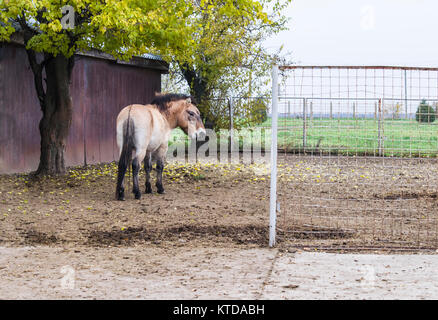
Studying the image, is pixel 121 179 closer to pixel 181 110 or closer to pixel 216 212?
pixel 216 212

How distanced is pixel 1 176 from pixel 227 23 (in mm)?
7985

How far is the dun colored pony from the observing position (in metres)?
9.27

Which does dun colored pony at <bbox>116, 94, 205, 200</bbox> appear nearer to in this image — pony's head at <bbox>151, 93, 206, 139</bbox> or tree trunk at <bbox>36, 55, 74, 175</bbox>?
pony's head at <bbox>151, 93, 206, 139</bbox>

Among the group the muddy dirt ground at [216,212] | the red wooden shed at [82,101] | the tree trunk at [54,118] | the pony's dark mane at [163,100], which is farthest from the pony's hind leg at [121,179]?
the red wooden shed at [82,101]

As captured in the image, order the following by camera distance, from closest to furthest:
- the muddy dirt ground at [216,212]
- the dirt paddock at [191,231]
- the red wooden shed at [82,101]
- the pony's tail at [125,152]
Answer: the dirt paddock at [191,231] → the muddy dirt ground at [216,212] → the pony's tail at [125,152] → the red wooden shed at [82,101]

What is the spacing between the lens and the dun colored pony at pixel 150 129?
30.4 ft

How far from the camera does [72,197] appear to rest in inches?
373

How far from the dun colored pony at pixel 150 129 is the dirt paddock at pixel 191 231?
0.52 metres

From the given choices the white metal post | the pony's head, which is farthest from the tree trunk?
the white metal post

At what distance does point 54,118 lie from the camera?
1141 centimetres

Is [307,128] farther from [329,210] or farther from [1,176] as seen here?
[1,176]

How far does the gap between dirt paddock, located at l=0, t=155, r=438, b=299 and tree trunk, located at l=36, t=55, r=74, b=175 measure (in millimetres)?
485

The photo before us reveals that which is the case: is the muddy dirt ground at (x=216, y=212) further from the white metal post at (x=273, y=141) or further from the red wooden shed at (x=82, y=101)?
the red wooden shed at (x=82, y=101)

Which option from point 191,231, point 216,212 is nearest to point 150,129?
point 216,212
